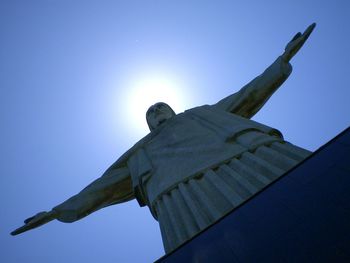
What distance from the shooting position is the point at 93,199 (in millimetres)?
6422

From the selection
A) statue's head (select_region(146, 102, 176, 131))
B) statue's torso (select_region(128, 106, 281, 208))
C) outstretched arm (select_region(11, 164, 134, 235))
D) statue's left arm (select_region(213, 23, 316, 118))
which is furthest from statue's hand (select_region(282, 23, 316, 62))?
outstretched arm (select_region(11, 164, 134, 235))

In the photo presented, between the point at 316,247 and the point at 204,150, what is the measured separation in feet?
11.2

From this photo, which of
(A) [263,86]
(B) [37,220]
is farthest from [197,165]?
(B) [37,220]

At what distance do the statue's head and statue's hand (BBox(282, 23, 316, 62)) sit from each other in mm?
2548

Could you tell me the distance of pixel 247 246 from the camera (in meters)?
2.02

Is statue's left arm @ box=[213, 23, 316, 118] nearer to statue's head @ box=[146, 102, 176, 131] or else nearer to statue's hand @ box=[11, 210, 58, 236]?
statue's head @ box=[146, 102, 176, 131]

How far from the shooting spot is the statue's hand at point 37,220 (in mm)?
5918

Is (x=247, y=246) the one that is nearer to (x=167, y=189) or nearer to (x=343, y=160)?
(x=343, y=160)

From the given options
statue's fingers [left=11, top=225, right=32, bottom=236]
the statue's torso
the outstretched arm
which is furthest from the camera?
the outstretched arm

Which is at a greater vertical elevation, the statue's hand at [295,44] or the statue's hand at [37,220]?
the statue's hand at [37,220]

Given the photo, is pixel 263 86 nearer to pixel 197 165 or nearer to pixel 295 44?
pixel 295 44

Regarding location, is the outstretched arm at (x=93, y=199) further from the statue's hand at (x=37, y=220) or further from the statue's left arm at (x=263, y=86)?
the statue's left arm at (x=263, y=86)

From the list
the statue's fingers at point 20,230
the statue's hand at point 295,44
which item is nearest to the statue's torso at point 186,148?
the statue's hand at point 295,44

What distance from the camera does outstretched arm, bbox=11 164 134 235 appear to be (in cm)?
612
